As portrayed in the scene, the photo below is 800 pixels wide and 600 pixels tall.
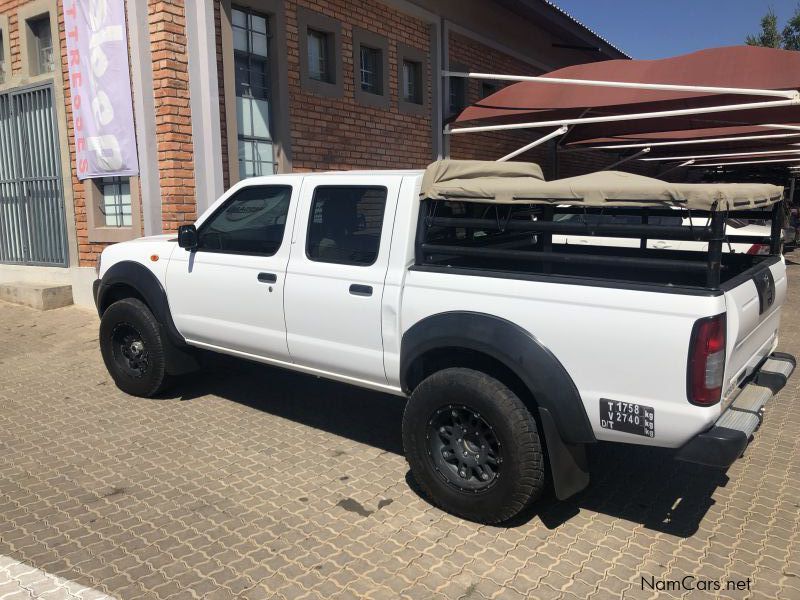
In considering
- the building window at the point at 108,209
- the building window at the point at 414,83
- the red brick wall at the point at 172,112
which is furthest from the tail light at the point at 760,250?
the building window at the point at 414,83

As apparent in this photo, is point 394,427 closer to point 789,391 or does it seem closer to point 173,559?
point 173,559

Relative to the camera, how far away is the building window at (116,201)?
8477 mm

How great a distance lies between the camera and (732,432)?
114 inches

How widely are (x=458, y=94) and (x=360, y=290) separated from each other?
992 centimetres

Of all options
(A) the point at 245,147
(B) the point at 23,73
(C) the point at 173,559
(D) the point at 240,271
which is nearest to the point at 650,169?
(A) the point at 245,147

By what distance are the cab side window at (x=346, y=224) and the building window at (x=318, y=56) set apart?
5631 mm

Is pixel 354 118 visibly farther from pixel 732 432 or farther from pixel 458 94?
pixel 732 432

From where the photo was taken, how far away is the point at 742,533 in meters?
3.38

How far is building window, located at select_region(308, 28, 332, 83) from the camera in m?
9.34

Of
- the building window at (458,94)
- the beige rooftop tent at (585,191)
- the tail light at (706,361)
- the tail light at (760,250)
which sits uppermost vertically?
the building window at (458,94)

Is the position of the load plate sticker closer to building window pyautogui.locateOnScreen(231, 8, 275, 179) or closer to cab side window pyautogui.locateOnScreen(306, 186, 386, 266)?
cab side window pyautogui.locateOnScreen(306, 186, 386, 266)

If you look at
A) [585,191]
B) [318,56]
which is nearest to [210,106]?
[318,56]

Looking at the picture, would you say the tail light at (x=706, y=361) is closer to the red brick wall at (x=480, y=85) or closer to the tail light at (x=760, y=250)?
the tail light at (x=760, y=250)

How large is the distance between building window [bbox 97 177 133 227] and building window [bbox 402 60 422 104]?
16.9 ft
